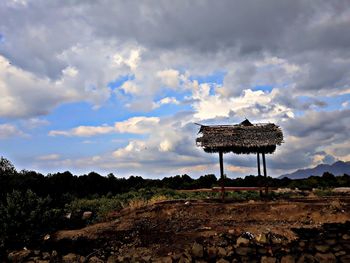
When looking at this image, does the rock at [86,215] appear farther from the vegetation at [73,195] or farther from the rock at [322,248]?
the rock at [322,248]

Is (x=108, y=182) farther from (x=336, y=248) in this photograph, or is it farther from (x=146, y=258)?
(x=336, y=248)

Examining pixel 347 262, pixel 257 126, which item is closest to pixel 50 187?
pixel 257 126

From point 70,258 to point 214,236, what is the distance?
4761 millimetres

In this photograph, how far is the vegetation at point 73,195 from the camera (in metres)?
18.0

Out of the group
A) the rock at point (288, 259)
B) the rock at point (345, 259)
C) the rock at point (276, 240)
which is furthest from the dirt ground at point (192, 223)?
the rock at point (345, 259)

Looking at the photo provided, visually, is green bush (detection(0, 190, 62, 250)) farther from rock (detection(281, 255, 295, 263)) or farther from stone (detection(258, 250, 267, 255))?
rock (detection(281, 255, 295, 263))

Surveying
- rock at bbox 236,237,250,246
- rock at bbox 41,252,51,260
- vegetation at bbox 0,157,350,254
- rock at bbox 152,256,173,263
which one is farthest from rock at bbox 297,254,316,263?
rock at bbox 41,252,51,260

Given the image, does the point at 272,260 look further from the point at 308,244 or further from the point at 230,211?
the point at 230,211

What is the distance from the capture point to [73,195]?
30062 mm

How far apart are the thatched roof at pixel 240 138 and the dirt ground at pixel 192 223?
2901 mm

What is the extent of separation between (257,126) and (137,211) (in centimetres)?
703

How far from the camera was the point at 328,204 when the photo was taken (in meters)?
17.1

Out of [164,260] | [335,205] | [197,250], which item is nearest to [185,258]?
[197,250]

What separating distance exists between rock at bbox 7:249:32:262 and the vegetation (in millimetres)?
850
